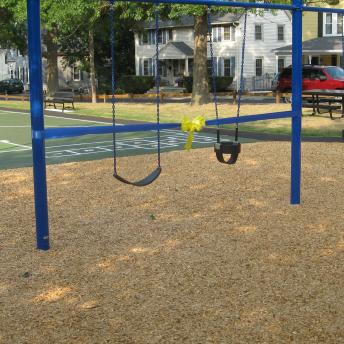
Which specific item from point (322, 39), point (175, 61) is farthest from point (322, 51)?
point (175, 61)

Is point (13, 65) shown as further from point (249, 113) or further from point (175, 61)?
point (249, 113)

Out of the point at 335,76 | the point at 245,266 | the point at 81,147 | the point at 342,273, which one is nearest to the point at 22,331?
the point at 245,266

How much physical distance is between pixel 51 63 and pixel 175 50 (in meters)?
18.8

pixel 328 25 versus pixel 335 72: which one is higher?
pixel 328 25

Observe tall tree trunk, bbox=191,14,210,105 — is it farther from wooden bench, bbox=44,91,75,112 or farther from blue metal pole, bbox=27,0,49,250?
blue metal pole, bbox=27,0,49,250

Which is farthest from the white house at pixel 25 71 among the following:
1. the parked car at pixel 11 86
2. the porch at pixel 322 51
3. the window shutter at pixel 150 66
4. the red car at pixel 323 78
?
the red car at pixel 323 78

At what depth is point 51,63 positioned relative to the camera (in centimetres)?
3809

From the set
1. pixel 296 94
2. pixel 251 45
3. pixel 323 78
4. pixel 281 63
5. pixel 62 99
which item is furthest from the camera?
pixel 251 45

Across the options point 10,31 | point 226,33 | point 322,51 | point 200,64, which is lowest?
point 200,64

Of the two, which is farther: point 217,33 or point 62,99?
point 217,33

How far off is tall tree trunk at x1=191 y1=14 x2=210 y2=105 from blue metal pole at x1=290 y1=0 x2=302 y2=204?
18679 millimetres

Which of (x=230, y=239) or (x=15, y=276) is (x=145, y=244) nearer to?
(x=230, y=239)

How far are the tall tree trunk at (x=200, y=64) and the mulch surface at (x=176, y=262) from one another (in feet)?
55.7

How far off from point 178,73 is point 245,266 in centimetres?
A: 5188
